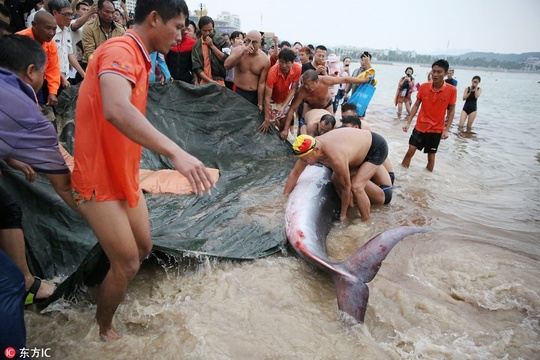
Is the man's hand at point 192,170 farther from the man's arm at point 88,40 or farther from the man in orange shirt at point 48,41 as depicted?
the man's arm at point 88,40

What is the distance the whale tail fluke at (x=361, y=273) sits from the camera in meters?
2.47

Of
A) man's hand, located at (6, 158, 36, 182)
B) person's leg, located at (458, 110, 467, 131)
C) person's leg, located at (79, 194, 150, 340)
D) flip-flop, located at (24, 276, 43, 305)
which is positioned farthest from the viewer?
person's leg, located at (458, 110, 467, 131)

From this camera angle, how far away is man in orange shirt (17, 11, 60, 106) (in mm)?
3473

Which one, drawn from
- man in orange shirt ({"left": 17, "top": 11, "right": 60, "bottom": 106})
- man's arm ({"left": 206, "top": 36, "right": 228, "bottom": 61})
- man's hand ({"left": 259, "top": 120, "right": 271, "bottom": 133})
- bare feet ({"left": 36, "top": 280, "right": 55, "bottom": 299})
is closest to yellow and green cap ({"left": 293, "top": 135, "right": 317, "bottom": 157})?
man's hand ({"left": 259, "top": 120, "right": 271, "bottom": 133})

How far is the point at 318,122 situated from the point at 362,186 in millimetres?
1670

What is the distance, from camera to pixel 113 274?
6.08ft

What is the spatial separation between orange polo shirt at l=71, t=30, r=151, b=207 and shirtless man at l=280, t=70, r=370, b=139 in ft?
13.4

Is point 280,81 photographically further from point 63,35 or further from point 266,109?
point 63,35

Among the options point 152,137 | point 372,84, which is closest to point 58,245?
point 152,137

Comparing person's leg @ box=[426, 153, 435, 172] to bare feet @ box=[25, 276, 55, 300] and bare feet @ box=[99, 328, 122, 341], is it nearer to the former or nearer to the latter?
bare feet @ box=[99, 328, 122, 341]

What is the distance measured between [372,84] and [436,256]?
3.88m

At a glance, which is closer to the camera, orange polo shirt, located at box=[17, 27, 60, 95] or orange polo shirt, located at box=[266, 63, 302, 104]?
orange polo shirt, located at box=[17, 27, 60, 95]

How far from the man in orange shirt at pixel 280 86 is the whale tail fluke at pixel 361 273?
3234 mm

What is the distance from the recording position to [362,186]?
420 centimetres
